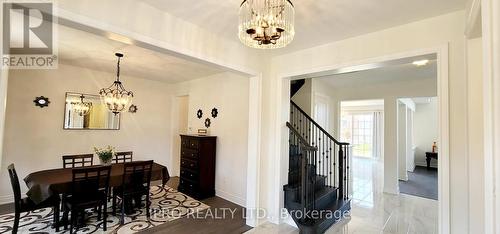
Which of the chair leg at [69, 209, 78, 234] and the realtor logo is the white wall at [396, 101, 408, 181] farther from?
the realtor logo

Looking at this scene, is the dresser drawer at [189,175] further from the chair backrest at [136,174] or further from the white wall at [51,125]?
the white wall at [51,125]

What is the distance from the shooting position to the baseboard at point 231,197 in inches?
162

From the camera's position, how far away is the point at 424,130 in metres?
8.41

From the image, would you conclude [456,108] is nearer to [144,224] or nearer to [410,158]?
[144,224]

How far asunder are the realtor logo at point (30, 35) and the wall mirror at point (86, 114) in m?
0.76

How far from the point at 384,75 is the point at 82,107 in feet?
20.7

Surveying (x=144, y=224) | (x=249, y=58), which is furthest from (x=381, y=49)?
(x=144, y=224)

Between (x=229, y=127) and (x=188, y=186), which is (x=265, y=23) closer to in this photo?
(x=229, y=127)

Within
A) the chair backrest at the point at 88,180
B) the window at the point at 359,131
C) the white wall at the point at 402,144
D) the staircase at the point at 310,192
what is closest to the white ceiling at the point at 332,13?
the staircase at the point at 310,192

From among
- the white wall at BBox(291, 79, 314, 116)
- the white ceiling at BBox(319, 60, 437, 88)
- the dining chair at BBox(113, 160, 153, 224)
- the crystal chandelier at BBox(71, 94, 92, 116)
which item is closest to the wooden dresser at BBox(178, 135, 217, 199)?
the dining chair at BBox(113, 160, 153, 224)

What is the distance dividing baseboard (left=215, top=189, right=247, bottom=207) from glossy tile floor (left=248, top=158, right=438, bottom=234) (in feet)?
3.16

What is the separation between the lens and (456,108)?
2.02 metres

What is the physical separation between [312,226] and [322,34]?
2.42 metres

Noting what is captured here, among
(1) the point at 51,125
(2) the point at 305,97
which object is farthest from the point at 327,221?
(1) the point at 51,125
